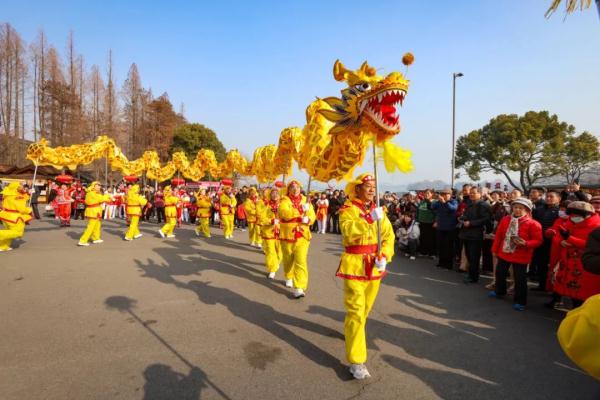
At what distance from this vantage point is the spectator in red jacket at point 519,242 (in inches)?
177

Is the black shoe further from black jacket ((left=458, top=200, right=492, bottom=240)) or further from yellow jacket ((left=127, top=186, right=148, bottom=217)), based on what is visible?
yellow jacket ((left=127, top=186, right=148, bottom=217))

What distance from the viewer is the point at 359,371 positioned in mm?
2773

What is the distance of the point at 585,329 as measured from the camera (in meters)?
1.24

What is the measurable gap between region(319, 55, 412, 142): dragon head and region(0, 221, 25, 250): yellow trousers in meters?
8.17

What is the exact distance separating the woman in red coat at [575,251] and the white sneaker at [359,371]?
300 cm

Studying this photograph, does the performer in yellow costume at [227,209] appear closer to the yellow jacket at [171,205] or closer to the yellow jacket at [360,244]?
the yellow jacket at [171,205]

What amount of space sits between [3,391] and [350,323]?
2862 millimetres

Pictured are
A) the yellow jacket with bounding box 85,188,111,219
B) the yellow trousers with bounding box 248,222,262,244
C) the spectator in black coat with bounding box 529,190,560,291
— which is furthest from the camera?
the yellow trousers with bounding box 248,222,262,244

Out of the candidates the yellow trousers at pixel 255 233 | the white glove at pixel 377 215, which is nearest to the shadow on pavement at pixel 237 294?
the white glove at pixel 377 215

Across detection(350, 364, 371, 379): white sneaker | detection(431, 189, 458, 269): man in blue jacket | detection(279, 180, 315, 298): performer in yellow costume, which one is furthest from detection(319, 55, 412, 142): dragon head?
detection(431, 189, 458, 269): man in blue jacket

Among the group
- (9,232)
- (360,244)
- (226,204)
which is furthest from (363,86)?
(9,232)

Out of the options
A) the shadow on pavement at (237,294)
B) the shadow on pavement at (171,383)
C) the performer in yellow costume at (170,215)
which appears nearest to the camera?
the shadow on pavement at (171,383)

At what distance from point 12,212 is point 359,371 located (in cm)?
876

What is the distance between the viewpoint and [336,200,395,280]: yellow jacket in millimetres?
2955
